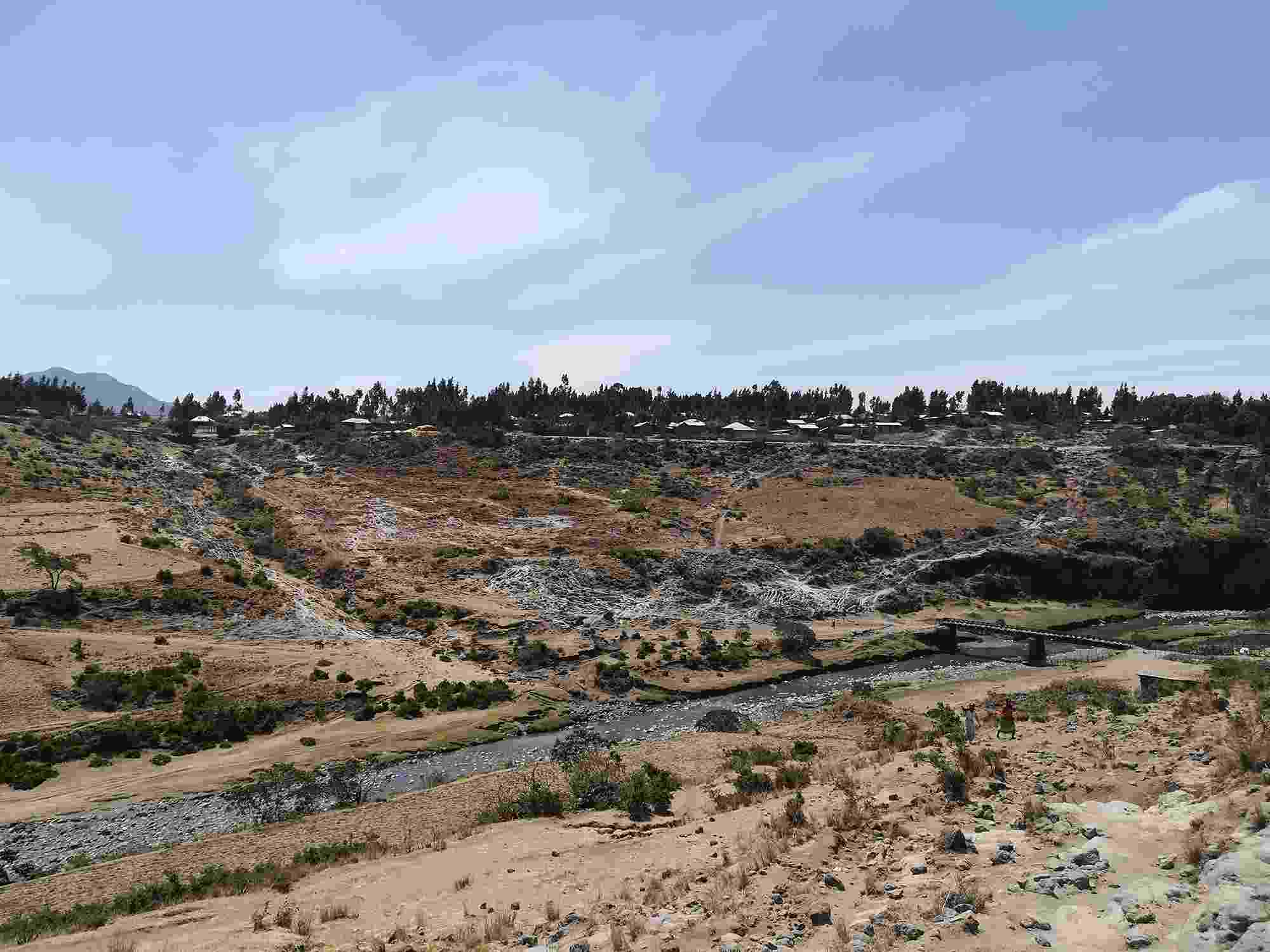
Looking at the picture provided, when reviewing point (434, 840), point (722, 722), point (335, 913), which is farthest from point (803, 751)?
point (335, 913)

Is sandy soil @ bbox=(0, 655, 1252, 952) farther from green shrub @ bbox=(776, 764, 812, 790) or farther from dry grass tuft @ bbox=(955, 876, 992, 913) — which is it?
green shrub @ bbox=(776, 764, 812, 790)

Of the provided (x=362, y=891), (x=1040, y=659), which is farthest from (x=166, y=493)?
(x=1040, y=659)

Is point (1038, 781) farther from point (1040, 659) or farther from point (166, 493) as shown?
point (166, 493)

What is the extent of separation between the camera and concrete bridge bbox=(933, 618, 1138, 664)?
3631cm

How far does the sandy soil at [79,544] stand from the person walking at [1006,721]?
134 feet

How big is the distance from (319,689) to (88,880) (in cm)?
1361

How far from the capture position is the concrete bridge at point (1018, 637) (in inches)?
1430

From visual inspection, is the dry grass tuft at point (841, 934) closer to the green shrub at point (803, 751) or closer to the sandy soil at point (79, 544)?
the green shrub at point (803, 751)

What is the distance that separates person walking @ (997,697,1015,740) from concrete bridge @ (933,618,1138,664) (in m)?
14.9

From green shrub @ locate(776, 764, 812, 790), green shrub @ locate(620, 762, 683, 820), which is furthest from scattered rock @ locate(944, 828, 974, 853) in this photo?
green shrub @ locate(620, 762, 683, 820)

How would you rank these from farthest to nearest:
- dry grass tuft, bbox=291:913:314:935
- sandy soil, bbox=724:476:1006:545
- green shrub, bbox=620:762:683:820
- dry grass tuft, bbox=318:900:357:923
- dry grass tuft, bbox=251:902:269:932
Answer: sandy soil, bbox=724:476:1006:545 → green shrub, bbox=620:762:683:820 → dry grass tuft, bbox=318:900:357:923 → dry grass tuft, bbox=251:902:269:932 → dry grass tuft, bbox=291:913:314:935

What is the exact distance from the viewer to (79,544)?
41.3 meters

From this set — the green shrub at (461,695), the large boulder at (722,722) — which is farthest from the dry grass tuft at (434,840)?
the large boulder at (722,722)

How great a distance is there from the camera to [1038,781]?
50.3 feet
